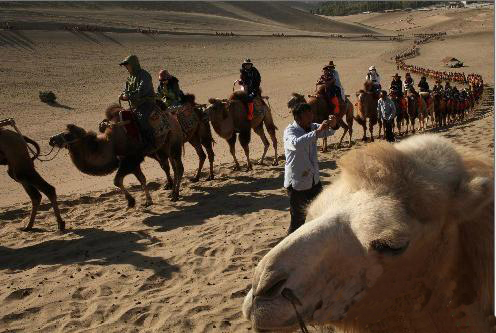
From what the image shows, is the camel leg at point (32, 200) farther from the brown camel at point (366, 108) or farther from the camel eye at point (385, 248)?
the brown camel at point (366, 108)

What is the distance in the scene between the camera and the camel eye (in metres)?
2.06

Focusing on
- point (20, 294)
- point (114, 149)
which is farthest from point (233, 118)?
point (20, 294)

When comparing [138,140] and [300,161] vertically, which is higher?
[300,161]

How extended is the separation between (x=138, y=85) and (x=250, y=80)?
4.22 m

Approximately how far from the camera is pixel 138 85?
9.72m

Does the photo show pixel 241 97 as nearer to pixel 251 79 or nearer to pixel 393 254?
pixel 251 79

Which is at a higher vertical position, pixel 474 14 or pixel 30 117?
pixel 474 14

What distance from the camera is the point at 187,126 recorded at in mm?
11703

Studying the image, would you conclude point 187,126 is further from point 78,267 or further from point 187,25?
point 187,25

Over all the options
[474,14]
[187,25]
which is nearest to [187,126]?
[187,25]

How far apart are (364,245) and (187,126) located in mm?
9875

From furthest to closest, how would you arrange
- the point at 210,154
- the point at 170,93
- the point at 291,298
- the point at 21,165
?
the point at 210,154 < the point at 170,93 < the point at 21,165 < the point at 291,298

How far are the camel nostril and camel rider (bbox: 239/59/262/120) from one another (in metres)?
11.1

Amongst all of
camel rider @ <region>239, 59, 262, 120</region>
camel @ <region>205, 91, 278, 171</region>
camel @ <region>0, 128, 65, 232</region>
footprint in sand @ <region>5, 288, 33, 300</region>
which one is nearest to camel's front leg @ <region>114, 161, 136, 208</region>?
camel @ <region>0, 128, 65, 232</region>
